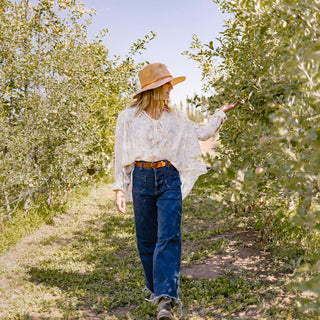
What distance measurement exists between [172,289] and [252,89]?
1768mm

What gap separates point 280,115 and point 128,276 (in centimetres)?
310

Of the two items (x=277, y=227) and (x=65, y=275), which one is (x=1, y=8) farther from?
(x=277, y=227)

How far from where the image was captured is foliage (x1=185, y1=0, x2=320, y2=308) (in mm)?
1614

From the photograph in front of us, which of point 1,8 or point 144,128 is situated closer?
point 144,128

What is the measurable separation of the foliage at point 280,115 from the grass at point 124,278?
676 mm

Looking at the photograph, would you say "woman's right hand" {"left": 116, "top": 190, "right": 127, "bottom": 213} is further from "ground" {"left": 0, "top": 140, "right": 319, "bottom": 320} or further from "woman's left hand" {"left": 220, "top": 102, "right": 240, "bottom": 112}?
"woman's left hand" {"left": 220, "top": 102, "right": 240, "bottom": 112}

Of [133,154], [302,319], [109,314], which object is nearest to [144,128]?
[133,154]

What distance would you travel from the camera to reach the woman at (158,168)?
9.68 feet

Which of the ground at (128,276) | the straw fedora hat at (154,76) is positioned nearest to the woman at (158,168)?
the straw fedora hat at (154,76)

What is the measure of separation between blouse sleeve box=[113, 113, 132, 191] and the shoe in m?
1.01

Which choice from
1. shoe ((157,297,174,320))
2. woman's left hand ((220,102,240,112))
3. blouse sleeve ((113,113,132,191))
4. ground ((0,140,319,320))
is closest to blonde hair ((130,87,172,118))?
blouse sleeve ((113,113,132,191))

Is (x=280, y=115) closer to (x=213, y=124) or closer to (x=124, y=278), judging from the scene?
(x=213, y=124)

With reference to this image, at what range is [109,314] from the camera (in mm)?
3336

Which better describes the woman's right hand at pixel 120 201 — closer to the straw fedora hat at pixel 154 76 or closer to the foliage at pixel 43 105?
the straw fedora hat at pixel 154 76
